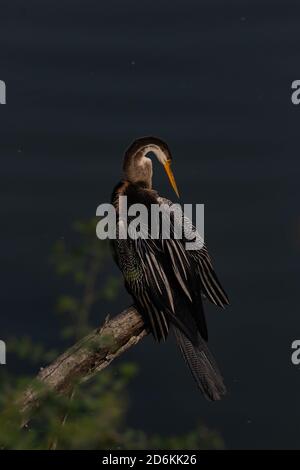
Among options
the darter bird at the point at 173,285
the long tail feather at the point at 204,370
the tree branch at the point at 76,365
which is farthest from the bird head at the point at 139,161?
the tree branch at the point at 76,365

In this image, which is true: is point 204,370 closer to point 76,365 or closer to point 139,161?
point 76,365

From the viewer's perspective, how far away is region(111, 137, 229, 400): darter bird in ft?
20.3

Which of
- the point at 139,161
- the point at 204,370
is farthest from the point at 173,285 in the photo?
the point at 139,161

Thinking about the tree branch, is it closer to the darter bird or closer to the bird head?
the darter bird

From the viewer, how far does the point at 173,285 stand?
248 inches

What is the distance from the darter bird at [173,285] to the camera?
618 cm

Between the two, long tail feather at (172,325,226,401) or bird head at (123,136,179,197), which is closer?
long tail feather at (172,325,226,401)

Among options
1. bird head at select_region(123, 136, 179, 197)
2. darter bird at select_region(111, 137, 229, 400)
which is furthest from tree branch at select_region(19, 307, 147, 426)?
bird head at select_region(123, 136, 179, 197)

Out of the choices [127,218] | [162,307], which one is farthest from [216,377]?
[127,218]
